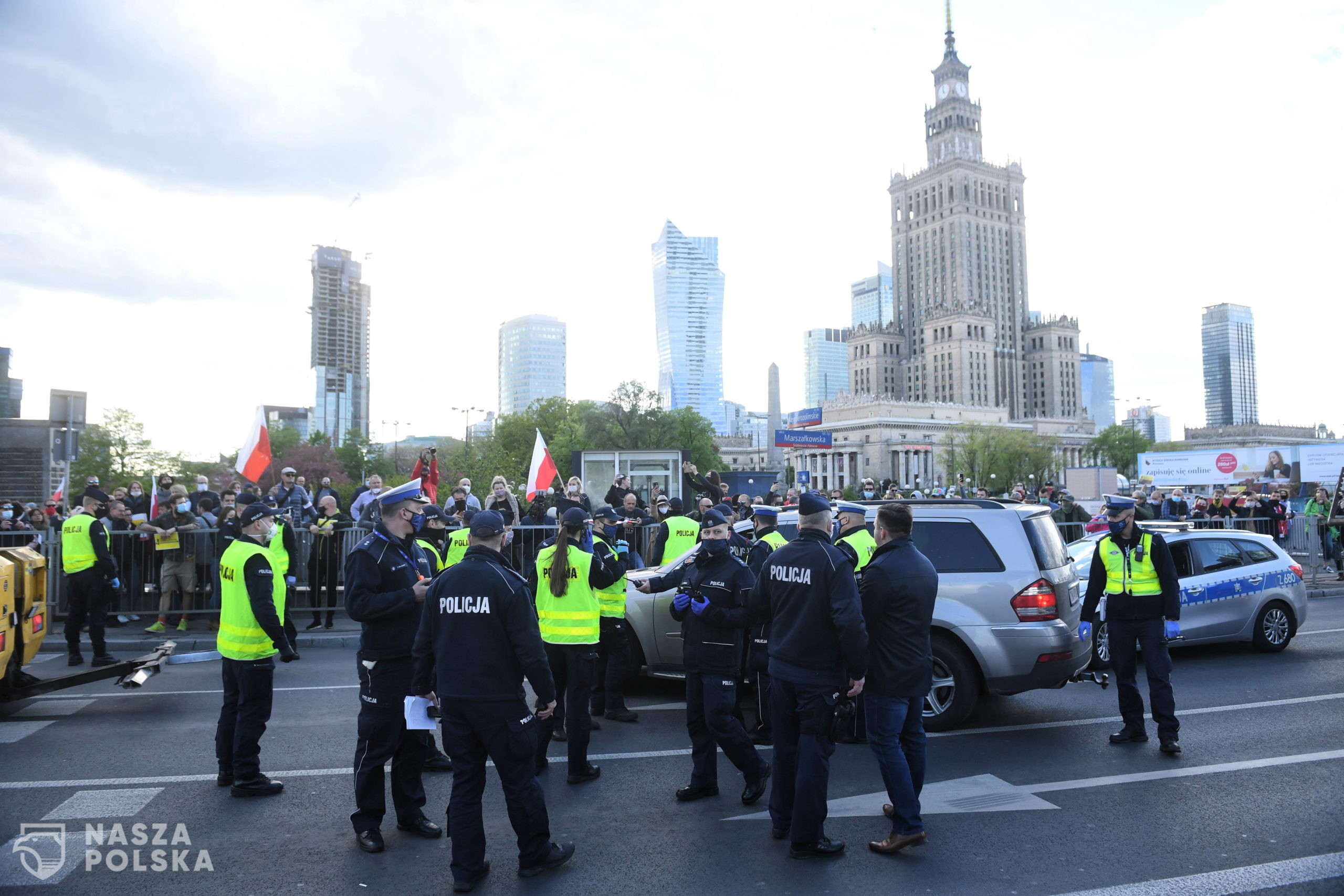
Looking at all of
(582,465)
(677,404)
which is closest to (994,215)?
(677,404)

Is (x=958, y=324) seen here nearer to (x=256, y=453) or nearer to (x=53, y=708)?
(x=256, y=453)

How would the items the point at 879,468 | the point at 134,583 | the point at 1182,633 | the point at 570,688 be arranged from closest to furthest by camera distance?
the point at 570,688 < the point at 1182,633 < the point at 134,583 < the point at 879,468

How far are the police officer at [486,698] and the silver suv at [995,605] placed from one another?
395 cm

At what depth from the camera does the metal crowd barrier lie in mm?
12898

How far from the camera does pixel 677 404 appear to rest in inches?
7318

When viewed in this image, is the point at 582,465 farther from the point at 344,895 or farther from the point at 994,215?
the point at 994,215

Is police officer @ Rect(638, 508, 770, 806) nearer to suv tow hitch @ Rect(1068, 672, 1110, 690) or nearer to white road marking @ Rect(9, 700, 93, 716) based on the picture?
suv tow hitch @ Rect(1068, 672, 1110, 690)

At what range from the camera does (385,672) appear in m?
5.21

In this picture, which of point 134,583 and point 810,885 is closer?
point 810,885

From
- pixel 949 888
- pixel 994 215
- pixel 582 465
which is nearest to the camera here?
pixel 949 888

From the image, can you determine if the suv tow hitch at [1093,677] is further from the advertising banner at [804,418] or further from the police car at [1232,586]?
the advertising banner at [804,418]

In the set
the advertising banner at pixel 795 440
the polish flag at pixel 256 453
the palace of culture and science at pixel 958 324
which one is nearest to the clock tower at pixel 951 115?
the palace of culture and science at pixel 958 324

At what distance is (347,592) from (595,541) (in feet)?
8.21

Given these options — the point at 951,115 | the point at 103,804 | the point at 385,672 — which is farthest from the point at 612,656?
the point at 951,115
